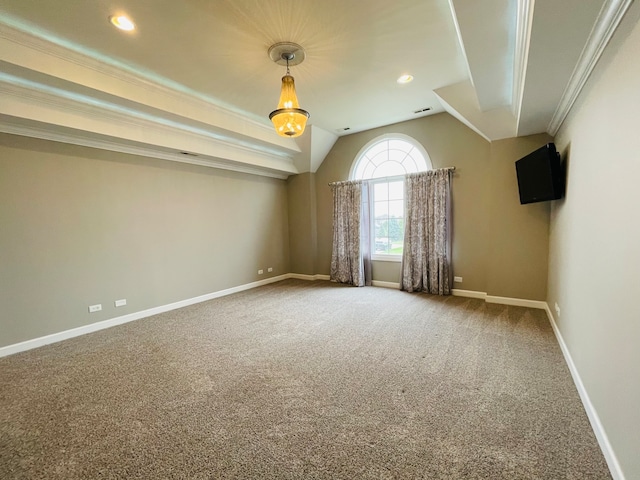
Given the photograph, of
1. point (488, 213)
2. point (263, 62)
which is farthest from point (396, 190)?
point (263, 62)

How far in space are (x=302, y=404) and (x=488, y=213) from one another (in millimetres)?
4029

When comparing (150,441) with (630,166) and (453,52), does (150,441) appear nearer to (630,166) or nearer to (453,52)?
Result: (630,166)

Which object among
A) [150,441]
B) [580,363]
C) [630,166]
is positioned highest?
[630,166]

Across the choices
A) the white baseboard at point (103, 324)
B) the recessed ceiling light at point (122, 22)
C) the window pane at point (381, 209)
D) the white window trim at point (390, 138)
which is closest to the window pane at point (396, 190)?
the window pane at point (381, 209)

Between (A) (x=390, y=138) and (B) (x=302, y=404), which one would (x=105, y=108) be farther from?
(A) (x=390, y=138)

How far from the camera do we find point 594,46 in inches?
71.9

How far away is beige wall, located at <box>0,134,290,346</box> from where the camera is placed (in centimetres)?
308

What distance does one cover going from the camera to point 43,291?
128 inches

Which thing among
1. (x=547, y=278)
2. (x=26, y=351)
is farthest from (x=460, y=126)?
(x=26, y=351)

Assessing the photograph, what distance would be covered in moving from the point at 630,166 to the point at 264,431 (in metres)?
2.59

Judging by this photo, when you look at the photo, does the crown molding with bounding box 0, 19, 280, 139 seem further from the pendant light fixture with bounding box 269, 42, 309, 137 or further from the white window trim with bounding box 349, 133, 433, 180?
the white window trim with bounding box 349, 133, 433, 180

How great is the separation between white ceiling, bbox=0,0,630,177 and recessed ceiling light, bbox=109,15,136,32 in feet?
0.19

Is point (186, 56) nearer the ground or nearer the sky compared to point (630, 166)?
nearer the sky

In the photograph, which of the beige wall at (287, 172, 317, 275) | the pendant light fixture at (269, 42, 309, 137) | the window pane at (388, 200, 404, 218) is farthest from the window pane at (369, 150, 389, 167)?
the pendant light fixture at (269, 42, 309, 137)
